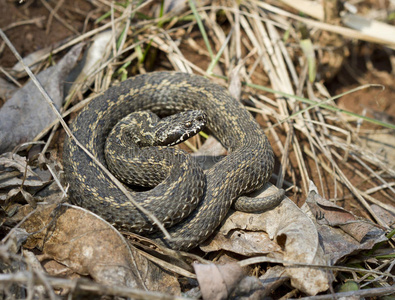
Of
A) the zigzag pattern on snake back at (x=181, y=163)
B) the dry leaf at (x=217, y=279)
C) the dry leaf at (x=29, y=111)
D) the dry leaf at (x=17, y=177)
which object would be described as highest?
the dry leaf at (x=29, y=111)

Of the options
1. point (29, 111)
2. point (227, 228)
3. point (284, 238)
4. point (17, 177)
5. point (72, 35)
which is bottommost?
point (284, 238)

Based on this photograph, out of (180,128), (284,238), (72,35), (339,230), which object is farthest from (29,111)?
(339,230)

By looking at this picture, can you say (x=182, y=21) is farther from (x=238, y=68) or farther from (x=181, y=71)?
(x=238, y=68)

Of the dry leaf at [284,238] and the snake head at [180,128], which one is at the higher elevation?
the snake head at [180,128]

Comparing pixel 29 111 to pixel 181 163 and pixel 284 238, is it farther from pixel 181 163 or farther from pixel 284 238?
pixel 284 238

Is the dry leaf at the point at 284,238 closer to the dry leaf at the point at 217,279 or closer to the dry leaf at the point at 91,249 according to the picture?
the dry leaf at the point at 217,279

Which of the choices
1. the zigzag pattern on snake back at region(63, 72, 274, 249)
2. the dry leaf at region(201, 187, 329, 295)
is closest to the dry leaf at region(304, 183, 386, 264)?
the dry leaf at region(201, 187, 329, 295)

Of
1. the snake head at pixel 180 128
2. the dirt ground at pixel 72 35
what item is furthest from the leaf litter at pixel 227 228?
the snake head at pixel 180 128
